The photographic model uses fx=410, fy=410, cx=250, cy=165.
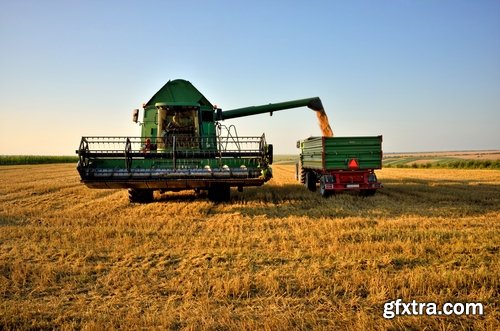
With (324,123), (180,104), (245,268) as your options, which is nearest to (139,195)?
(180,104)

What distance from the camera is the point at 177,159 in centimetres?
1023

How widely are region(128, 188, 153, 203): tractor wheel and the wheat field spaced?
1.86 m

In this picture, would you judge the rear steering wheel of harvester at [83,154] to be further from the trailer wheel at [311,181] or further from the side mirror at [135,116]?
the trailer wheel at [311,181]

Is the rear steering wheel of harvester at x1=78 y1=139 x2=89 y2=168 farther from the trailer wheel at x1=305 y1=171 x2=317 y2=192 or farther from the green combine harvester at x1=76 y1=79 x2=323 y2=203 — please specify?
the trailer wheel at x1=305 y1=171 x2=317 y2=192

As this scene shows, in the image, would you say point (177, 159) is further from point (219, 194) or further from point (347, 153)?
point (347, 153)

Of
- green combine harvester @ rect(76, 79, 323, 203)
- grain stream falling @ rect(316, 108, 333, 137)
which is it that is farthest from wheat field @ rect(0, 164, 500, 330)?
grain stream falling @ rect(316, 108, 333, 137)

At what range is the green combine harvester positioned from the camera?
370 inches

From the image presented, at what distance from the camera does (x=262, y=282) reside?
425cm

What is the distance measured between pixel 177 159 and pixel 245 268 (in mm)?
5856

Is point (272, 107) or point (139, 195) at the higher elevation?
point (272, 107)

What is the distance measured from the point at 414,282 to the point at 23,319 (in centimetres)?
359

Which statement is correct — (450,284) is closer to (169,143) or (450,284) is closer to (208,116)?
(169,143)

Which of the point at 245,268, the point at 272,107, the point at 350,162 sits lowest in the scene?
the point at 245,268

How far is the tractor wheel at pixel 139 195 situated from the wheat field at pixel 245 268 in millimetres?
1856
